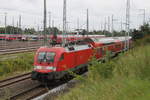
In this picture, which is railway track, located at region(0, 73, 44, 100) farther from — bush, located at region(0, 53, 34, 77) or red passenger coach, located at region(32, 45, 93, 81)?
bush, located at region(0, 53, 34, 77)

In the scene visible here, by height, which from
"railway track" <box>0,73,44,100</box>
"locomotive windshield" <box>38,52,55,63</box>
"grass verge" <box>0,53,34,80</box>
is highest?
"locomotive windshield" <box>38,52,55,63</box>

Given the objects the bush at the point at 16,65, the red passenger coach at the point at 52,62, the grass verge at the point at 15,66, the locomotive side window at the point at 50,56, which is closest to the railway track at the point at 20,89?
the red passenger coach at the point at 52,62

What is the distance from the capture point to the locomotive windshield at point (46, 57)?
46.4 feet

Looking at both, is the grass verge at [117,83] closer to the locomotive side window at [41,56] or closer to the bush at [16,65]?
the locomotive side window at [41,56]

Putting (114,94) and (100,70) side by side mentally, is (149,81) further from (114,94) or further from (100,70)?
(100,70)

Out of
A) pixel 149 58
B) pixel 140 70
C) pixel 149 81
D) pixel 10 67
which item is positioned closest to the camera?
pixel 149 81

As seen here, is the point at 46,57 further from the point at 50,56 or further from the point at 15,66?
the point at 15,66

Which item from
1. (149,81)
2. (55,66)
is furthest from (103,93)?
(55,66)

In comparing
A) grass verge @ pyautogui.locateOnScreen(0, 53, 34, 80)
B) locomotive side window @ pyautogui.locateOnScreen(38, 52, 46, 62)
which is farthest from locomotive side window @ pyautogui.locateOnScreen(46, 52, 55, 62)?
grass verge @ pyautogui.locateOnScreen(0, 53, 34, 80)

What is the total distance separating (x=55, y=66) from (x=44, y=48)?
5.46 ft

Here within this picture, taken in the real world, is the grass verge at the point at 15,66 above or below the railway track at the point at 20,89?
above

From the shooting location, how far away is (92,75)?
9.64 metres

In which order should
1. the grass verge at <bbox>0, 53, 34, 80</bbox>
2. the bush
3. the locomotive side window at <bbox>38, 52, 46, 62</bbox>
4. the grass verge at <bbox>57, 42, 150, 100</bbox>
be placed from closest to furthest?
1. the grass verge at <bbox>57, 42, 150, 100</bbox>
2. the locomotive side window at <bbox>38, 52, 46, 62</bbox>
3. the grass verge at <bbox>0, 53, 34, 80</bbox>
4. the bush

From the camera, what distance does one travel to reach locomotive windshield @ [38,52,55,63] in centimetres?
1414
